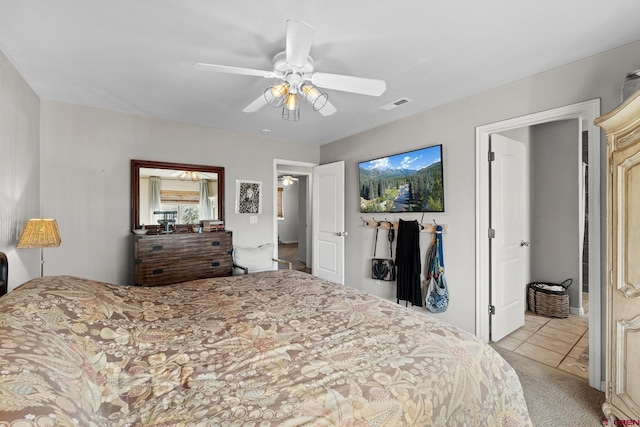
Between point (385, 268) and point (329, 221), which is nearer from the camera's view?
Answer: point (385, 268)

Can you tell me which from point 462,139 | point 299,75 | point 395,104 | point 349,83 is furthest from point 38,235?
point 462,139

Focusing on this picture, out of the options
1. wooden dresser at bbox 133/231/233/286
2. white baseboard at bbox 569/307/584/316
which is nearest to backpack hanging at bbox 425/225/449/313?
white baseboard at bbox 569/307/584/316

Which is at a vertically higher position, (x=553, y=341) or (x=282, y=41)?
(x=282, y=41)

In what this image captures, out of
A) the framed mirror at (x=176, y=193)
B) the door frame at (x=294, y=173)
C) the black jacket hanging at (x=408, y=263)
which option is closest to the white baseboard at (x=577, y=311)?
the black jacket hanging at (x=408, y=263)

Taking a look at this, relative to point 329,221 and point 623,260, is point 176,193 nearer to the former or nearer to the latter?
point 329,221

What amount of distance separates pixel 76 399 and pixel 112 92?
117 inches

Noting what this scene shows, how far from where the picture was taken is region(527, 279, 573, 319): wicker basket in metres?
3.49

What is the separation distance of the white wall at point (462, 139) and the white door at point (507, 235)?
0.70 feet

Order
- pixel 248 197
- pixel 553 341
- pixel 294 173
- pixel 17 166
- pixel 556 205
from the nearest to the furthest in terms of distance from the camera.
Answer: pixel 17 166 → pixel 553 341 → pixel 556 205 → pixel 248 197 → pixel 294 173

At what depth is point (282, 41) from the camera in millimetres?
1945

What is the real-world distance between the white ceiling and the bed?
159cm

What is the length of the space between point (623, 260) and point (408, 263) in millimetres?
1913

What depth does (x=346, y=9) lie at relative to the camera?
1640mm

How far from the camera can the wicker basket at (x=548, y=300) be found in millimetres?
3486
